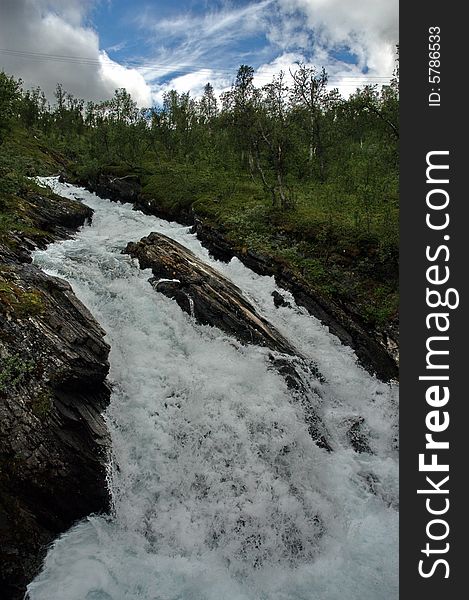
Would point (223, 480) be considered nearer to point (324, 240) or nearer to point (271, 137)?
point (324, 240)

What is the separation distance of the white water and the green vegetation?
5131mm

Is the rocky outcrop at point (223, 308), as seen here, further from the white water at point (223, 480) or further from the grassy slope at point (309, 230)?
the grassy slope at point (309, 230)

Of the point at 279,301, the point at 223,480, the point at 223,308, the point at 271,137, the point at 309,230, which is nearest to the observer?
the point at 223,480

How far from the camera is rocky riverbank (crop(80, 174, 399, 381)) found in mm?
17156

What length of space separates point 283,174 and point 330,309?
851 inches

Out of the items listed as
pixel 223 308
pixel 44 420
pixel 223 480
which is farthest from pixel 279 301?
pixel 44 420

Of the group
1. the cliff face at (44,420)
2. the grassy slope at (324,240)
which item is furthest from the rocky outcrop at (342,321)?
the cliff face at (44,420)

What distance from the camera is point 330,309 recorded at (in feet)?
62.3

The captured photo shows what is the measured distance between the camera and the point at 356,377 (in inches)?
651

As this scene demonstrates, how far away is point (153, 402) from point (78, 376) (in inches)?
108

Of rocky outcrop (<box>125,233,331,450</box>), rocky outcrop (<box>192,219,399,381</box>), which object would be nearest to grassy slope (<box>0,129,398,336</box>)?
rocky outcrop (<box>192,219,399,381</box>)

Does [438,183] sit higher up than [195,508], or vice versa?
[438,183]

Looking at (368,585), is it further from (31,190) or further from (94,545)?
(31,190)

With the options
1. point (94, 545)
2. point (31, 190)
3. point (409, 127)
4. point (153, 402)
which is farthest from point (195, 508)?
point (31, 190)
